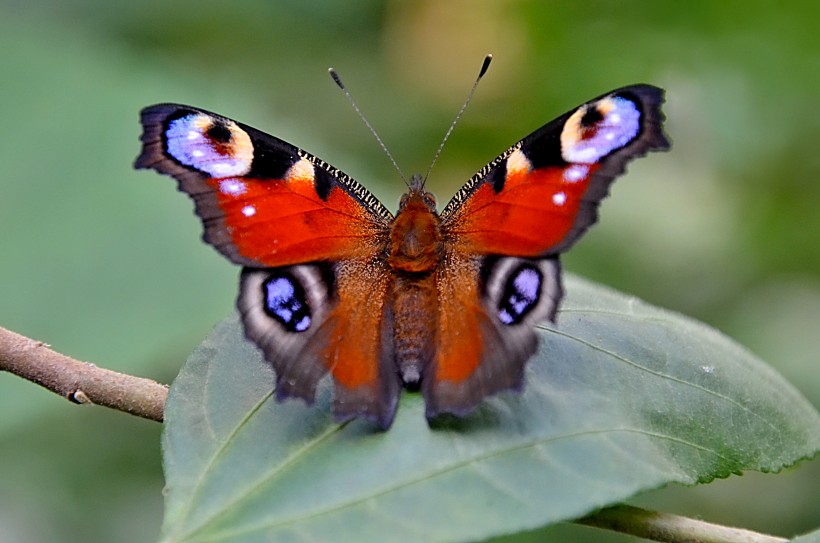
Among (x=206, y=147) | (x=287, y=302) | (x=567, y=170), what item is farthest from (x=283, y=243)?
(x=567, y=170)

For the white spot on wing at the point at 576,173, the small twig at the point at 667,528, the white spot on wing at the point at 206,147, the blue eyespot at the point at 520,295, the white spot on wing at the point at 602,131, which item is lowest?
the small twig at the point at 667,528

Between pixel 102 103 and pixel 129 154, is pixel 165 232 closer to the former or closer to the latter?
pixel 129 154

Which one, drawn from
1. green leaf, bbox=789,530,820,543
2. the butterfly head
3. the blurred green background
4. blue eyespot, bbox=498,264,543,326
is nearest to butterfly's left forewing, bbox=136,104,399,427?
the butterfly head

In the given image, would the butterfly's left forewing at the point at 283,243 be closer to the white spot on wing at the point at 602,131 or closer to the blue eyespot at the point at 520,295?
the blue eyespot at the point at 520,295

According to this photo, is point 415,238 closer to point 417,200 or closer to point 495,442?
point 417,200

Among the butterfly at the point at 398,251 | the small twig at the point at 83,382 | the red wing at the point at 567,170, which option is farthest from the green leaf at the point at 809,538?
the small twig at the point at 83,382

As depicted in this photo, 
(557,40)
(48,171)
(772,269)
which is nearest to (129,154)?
(48,171)
